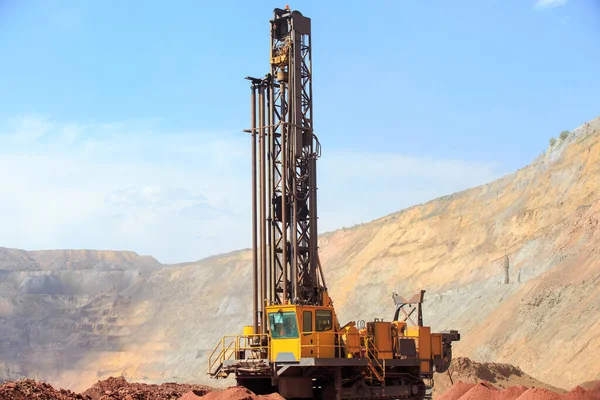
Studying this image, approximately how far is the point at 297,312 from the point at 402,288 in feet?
137

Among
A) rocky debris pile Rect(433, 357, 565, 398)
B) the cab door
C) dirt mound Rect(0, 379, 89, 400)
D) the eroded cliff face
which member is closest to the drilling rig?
the cab door

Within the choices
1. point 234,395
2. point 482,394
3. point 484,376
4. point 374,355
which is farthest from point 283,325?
point 484,376

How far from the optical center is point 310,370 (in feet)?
70.8

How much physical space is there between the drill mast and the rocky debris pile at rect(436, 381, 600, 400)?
4649mm

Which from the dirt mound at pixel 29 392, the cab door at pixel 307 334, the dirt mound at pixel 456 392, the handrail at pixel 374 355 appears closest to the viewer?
the dirt mound at pixel 29 392

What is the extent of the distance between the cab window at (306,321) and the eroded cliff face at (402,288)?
19679 millimetres

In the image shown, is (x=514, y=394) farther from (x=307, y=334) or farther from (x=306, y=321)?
(x=306, y=321)

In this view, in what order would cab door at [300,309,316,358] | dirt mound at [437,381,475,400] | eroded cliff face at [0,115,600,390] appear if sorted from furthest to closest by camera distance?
eroded cliff face at [0,115,600,390] < dirt mound at [437,381,475,400] < cab door at [300,309,316,358]

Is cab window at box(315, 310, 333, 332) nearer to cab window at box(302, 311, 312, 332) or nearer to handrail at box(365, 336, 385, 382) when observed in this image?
cab window at box(302, 311, 312, 332)

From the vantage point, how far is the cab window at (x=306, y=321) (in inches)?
860

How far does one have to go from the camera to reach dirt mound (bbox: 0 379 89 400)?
1930 centimetres

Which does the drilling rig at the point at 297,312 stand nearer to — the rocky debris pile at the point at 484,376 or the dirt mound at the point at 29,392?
the dirt mound at the point at 29,392

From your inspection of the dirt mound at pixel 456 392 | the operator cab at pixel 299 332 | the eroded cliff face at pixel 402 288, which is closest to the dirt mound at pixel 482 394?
the dirt mound at pixel 456 392

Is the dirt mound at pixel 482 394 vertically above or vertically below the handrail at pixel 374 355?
below
